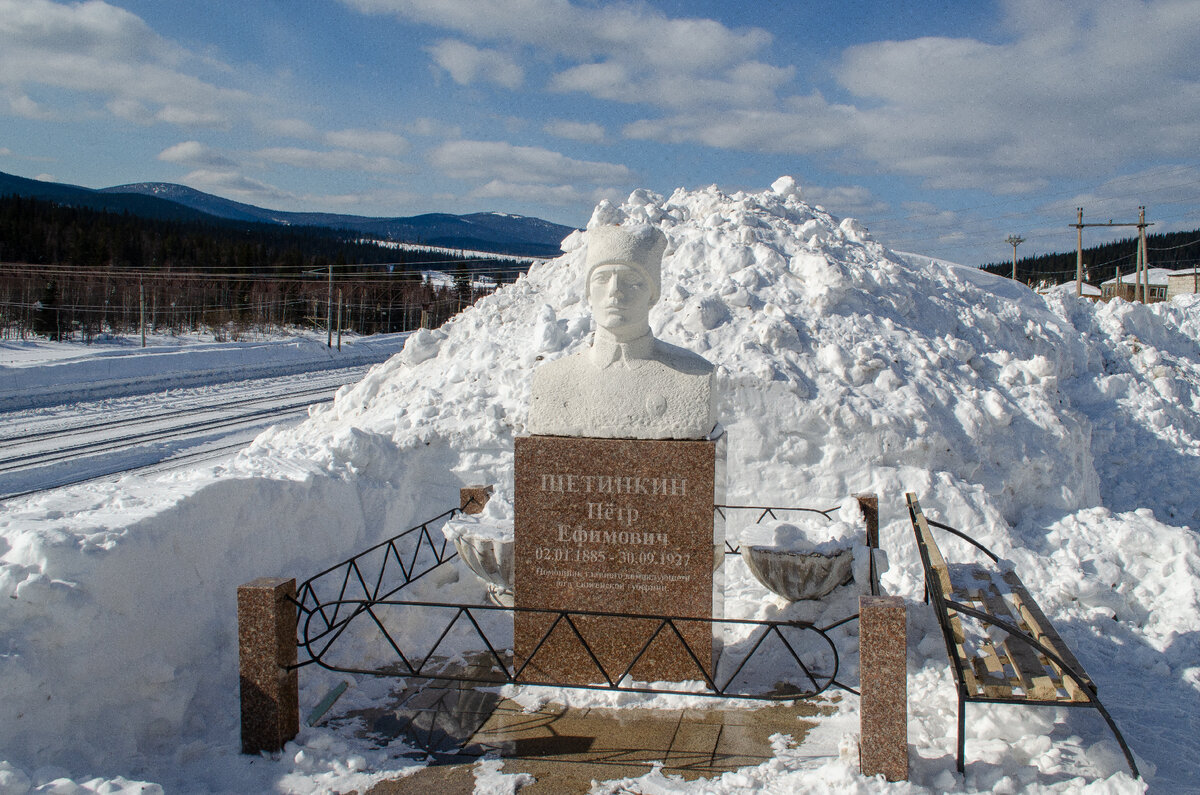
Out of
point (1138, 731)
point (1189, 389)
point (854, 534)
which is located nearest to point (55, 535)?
point (854, 534)

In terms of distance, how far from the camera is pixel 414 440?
8.73 metres

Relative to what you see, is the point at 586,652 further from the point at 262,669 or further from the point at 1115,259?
the point at 1115,259

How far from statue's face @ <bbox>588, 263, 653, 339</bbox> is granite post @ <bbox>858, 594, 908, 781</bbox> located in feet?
7.97

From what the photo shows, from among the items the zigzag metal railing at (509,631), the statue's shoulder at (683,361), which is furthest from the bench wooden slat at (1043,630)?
the statue's shoulder at (683,361)

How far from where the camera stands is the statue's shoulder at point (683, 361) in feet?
17.7

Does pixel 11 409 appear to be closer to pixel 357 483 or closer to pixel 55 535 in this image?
pixel 357 483

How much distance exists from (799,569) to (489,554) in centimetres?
239

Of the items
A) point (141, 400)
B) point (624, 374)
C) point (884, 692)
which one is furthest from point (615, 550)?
point (141, 400)

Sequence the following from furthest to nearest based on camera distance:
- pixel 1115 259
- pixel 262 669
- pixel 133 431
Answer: pixel 1115 259, pixel 133 431, pixel 262 669

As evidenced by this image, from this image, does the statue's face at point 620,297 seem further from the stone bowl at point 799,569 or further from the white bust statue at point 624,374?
the stone bowl at point 799,569

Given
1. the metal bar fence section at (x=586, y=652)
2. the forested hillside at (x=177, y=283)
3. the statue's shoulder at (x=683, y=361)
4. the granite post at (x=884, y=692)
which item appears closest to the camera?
the granite post at (x=884, y=692)

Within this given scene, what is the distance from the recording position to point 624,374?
543 centimetres

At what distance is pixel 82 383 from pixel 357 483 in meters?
17.4

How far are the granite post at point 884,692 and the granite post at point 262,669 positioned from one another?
10.3ft
